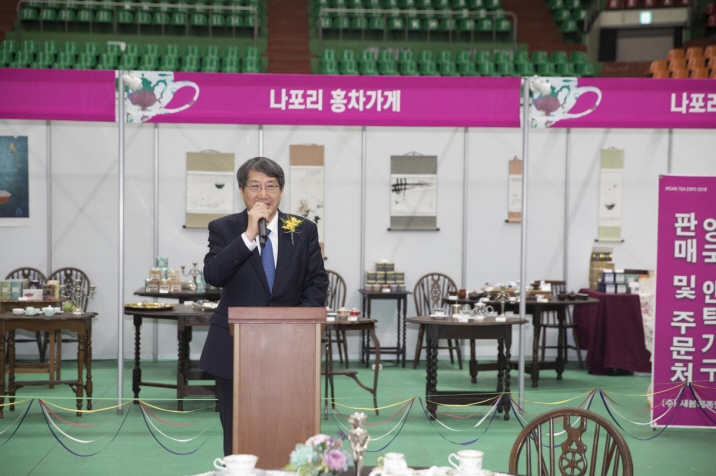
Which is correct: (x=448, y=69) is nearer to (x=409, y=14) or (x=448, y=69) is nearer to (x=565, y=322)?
(x=409, y=14)

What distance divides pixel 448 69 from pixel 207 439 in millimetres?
6784

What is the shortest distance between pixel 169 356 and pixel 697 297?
571cm

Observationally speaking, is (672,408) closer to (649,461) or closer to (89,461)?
(649,461)

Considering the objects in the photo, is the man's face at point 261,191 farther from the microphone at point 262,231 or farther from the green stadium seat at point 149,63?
the green stadium seat at point 149,63

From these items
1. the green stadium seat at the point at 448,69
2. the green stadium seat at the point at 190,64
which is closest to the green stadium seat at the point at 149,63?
the green stadium seat at the point at 190,64

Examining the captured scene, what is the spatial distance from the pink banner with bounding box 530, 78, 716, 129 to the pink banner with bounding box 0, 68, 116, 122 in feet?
11.1

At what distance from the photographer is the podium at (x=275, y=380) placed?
6.04 ft

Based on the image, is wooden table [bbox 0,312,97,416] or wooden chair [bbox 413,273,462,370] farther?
wooden chair [bbox 413,273,462,370]

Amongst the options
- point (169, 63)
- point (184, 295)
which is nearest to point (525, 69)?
point (169, 63)

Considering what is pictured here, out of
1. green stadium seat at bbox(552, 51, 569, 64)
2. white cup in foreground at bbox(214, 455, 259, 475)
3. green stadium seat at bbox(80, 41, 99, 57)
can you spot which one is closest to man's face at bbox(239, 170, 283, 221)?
white cup in foreground at bbox(214, 455, 259, 475)

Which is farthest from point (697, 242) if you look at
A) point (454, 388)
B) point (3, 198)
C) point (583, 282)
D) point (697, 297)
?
point (3, 198)

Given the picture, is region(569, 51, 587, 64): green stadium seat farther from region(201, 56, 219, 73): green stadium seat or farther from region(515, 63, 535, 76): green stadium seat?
region(201, 56, 219, 73): green stadium seat

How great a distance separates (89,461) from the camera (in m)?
4.18

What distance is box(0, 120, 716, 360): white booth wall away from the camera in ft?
25.5
